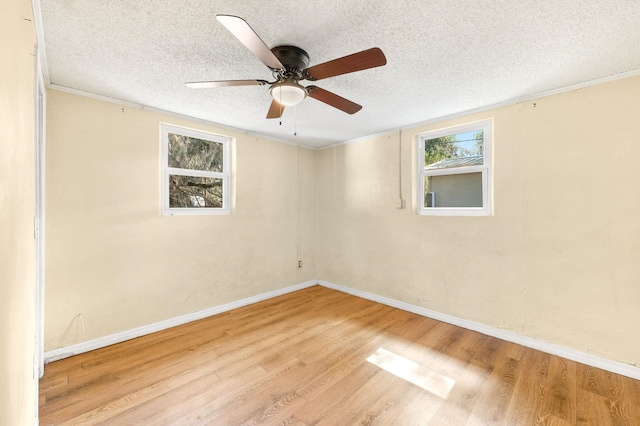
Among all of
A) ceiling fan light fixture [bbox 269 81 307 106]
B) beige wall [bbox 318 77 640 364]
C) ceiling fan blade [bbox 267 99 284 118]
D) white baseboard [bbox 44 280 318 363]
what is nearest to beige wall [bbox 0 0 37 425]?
ceiling fan light fixture [bbox 269 81 307 106]

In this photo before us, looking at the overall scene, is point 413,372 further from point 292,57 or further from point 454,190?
point 292,57

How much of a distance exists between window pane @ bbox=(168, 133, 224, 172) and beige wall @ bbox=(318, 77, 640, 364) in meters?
2.34

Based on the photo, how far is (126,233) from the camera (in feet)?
8.73

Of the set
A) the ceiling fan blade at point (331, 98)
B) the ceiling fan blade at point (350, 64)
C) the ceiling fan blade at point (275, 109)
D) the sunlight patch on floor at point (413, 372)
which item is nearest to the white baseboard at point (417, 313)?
the sunlight patch on floor at point (413, 372)

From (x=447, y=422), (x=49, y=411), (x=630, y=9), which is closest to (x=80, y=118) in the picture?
(x=49, y=411)

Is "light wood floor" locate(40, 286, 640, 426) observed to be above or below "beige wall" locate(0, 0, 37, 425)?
below

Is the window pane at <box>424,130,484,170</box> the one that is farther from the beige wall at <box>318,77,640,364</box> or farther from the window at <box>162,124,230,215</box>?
the window at <box>162,124,230,215</box>

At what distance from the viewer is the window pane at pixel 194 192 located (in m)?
3.08

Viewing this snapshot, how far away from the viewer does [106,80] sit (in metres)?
2.21

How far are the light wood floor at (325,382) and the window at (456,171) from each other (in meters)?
1.39

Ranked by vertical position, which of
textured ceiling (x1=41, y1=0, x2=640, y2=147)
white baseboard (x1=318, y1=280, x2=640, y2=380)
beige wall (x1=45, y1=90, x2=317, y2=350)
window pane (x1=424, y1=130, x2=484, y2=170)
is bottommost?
white baseboard (x1=318, y1=280, x2=640, y2=380)

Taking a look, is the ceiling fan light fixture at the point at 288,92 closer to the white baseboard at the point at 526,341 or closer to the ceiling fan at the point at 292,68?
the ceiling fan at the point at 292,68

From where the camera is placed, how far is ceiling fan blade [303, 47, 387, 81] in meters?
1.37

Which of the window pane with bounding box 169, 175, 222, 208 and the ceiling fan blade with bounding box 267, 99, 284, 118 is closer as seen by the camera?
the ceiling fan blade with bounding box 267, 99, 284, 118
